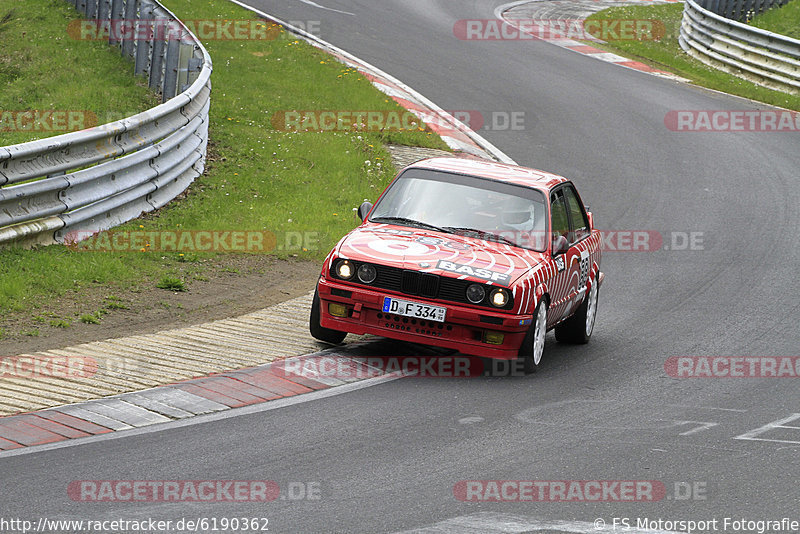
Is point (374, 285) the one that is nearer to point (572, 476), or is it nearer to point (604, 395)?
point (604, 395)

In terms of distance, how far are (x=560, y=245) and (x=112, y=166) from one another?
15.3ft

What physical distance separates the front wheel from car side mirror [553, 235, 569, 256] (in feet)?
2.02

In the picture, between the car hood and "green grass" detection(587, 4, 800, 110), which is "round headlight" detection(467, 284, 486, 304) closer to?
the car hood

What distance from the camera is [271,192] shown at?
46.6ft

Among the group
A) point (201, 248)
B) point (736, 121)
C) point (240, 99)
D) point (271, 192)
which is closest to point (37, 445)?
point (201, 248)

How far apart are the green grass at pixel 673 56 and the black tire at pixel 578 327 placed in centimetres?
1548

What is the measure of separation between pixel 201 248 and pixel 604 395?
4989mm

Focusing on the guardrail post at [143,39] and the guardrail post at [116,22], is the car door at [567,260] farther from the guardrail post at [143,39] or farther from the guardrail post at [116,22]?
the guardrail post at [116,22]

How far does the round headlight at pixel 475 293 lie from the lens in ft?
28.1

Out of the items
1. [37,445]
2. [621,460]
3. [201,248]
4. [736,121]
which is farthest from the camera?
[736,121]

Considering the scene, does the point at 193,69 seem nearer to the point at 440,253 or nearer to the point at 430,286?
the point at 440,253

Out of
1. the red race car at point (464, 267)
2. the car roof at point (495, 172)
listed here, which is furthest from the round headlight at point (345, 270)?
the car roof at point (495, 172)

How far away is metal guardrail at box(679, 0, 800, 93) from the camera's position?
2514cm

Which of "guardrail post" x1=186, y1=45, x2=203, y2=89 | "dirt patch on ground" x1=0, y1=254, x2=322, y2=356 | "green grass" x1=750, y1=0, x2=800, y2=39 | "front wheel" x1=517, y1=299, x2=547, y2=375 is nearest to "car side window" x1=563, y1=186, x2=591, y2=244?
"front wheel" x1=517, y1=299, x2=547, y2=375
